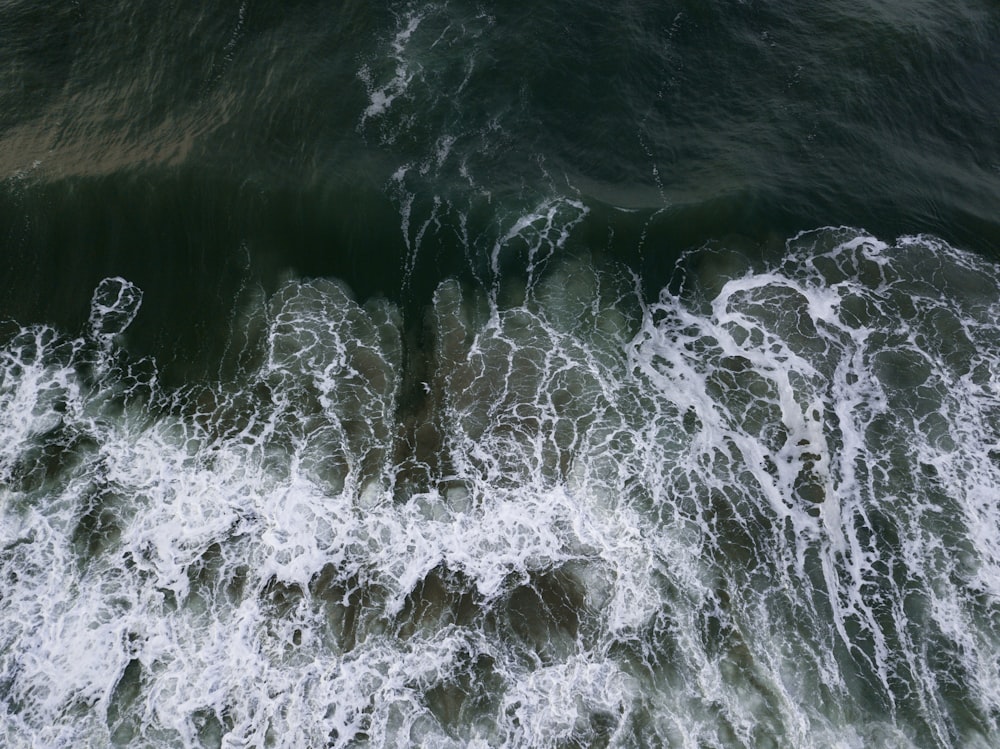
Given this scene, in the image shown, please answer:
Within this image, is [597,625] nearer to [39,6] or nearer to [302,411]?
[302,411]

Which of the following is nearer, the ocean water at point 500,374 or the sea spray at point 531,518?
the sea spray at point 531,518

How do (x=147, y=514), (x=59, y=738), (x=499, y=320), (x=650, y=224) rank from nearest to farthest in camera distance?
1. (x=59, y=738)
2. (x=147, y=514)
3. (x=499, y=320)
4. (x=650, y=224)

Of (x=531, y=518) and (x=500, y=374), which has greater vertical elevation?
(x=500, y=374)

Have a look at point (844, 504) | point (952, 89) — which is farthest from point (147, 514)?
point (952, 89)

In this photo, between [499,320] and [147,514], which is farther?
[499,320]

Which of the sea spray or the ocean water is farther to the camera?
the ocean water

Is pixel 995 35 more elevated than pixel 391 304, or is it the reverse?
pixel 995 35

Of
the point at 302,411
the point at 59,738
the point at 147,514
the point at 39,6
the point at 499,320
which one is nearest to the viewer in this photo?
the point at 59,738

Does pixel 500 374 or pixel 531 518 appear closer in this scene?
pixel 531 518
